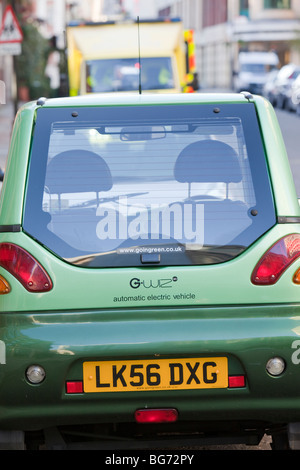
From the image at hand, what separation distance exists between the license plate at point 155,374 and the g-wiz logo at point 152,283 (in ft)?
0.92

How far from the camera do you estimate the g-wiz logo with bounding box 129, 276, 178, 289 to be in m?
4.22

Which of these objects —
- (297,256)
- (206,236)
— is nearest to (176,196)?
(206,236)

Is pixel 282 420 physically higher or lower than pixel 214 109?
lower

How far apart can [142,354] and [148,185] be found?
68 cm

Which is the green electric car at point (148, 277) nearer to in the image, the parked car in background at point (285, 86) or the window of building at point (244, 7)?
the parked car in background at point (285, 86)

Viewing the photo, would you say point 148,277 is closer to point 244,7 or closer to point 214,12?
point 244,7

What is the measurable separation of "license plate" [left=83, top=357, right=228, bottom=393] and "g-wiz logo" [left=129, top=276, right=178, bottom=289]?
28 centimetres

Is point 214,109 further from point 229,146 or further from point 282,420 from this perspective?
point 282,420

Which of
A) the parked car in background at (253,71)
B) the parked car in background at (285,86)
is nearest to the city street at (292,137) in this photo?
the parked car in background at (285,86)

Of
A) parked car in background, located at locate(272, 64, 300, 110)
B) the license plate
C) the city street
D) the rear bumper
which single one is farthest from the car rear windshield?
parked car in background, located at locate(272, 64, 300, 110)

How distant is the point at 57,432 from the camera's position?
432 cm

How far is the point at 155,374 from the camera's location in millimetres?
4148

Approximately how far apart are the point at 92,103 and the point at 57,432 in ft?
4.36
